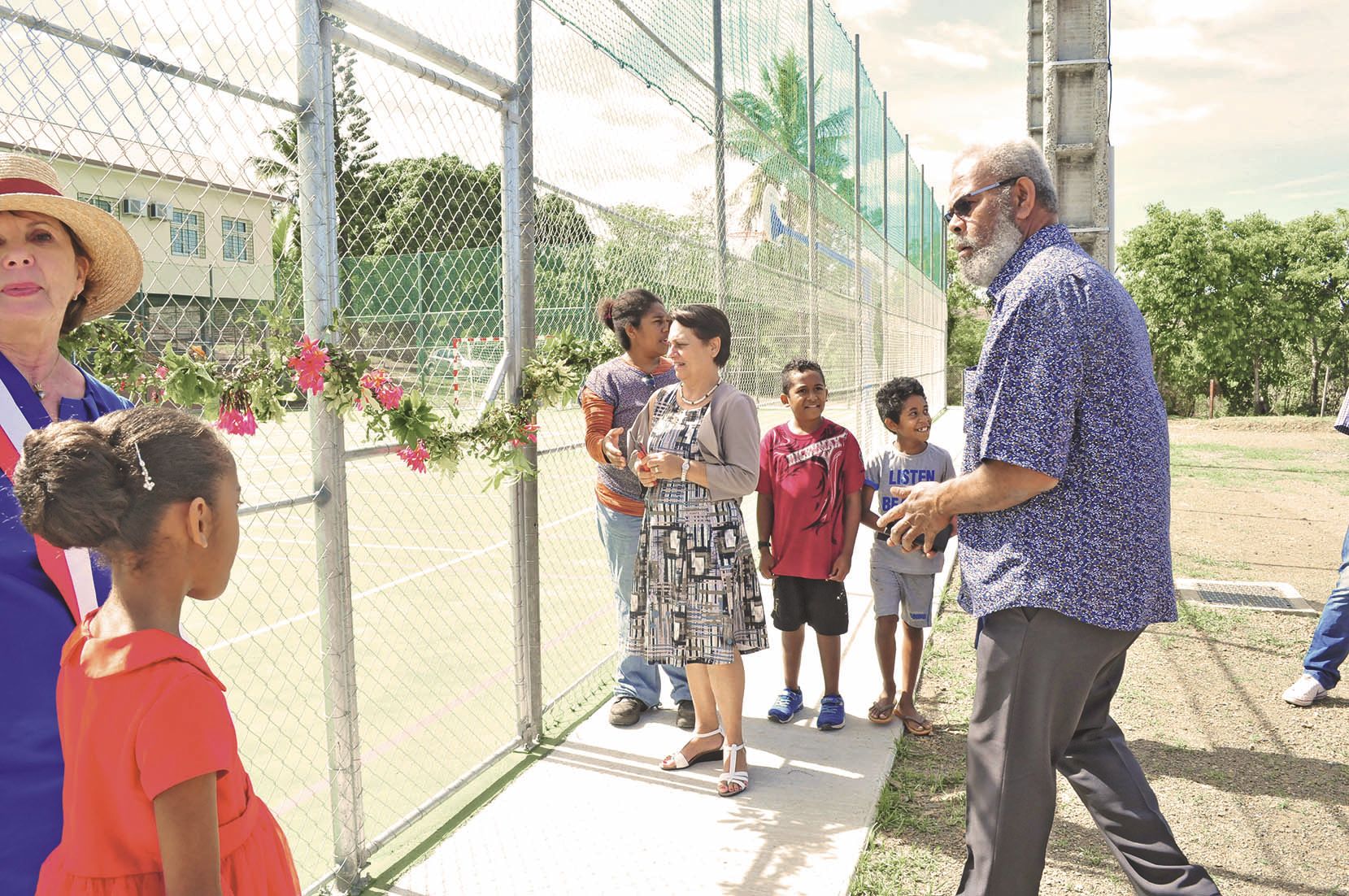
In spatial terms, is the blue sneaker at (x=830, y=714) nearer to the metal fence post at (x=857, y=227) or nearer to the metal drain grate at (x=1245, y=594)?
the metal drain grate at (x=1245, y=594)

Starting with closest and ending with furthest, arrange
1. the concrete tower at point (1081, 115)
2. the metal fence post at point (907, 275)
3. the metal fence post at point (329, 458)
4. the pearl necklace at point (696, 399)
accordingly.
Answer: the metal fence post at point (329, 458), the pearl necklace at point (696, 399), the concrete tower at point (1081, 115), the metal fence post at point (907, 275)

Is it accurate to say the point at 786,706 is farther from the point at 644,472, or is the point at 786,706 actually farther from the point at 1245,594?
the point at 1245,594

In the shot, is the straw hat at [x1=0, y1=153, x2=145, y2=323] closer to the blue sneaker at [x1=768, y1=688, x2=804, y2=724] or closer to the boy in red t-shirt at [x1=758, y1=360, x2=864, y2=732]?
the boy in red t-shirt at [x1=758, y1=360, x2=864, y2=732]

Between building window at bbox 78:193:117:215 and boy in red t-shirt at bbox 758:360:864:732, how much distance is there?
2.85 meters

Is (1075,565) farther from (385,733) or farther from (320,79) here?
(385,733)

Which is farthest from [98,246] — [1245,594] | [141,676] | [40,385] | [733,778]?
[1245,594]

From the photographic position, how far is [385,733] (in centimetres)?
519

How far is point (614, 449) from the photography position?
14.3 ft

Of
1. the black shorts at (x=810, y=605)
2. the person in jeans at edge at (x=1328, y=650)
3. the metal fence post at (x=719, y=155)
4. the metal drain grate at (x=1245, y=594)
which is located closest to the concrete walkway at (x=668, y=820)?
the black shorts at (x=810, y=605)

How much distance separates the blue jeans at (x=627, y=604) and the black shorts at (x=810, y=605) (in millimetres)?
575

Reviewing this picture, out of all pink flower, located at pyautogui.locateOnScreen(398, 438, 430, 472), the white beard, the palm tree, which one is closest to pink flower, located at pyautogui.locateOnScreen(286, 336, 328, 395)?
pink flower, located at pyautogui.locateOnScreen(398, 438, 430, 472)

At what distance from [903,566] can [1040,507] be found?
210 centimetres

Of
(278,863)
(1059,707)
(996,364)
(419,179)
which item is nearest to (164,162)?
(419,179)

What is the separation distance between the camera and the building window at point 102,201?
2377 mm
